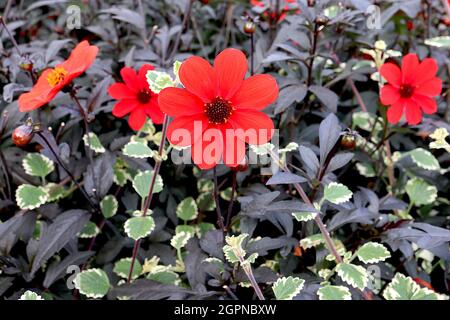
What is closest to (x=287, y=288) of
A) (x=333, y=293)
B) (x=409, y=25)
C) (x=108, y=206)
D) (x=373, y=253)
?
(x=333, y=293)

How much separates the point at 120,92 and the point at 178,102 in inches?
12.7

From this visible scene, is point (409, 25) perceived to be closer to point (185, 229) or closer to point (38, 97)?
point (185, 229)

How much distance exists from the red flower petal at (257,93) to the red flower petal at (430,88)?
51cm

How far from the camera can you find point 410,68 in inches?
48.9

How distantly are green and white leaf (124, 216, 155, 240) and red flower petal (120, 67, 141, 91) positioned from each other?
13.2 inches

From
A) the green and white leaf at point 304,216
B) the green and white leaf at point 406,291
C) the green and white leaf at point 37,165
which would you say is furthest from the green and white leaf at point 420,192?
the green and white leaf at point 37,165

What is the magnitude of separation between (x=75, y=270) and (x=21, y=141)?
300 mm

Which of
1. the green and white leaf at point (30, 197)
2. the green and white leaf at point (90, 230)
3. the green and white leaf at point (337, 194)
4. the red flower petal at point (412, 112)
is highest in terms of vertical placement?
the red flower petal at point (412, 112)

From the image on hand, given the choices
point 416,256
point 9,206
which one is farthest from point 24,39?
point 416,256

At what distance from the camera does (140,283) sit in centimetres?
103

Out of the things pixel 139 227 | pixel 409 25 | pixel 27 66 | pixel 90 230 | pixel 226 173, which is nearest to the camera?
pixel 139 227

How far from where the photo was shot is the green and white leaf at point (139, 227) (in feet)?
3.16

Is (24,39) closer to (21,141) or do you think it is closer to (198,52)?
(198,52)

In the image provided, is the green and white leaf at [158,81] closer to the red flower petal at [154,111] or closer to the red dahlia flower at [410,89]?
the red flower petal at [154,111]
